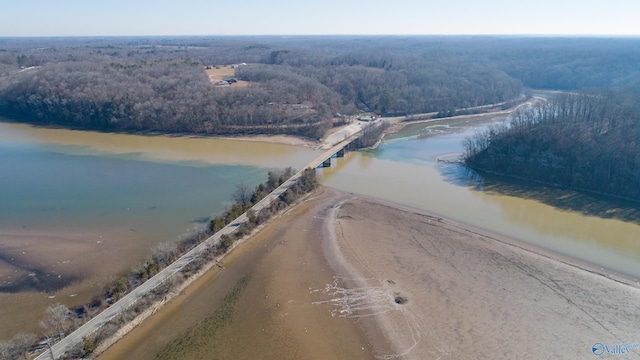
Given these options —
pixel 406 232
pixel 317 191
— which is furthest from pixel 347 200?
pixel 406 232

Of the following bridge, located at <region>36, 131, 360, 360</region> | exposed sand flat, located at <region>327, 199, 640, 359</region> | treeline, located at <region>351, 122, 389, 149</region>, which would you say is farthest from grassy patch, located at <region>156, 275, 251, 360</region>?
treeline, located at <region>351, 122, 389, 149</region>

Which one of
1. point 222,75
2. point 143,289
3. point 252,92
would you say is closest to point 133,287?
point 143,289

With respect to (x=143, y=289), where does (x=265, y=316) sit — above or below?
below

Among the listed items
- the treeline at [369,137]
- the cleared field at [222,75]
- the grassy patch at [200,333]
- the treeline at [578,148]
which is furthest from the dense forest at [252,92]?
the grassy patch at [200,333]

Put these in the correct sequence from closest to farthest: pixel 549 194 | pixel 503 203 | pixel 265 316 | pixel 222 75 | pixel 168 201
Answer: pixel 265 316, pixel 168 201, pixel 503 203, pixel 549 194, pixel 222 75

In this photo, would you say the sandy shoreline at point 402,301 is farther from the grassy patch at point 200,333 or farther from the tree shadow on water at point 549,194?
the tree shadow on water at point 549,194

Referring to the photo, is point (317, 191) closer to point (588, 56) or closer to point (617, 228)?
point (617, 228)

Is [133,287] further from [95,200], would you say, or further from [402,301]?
[95,200]

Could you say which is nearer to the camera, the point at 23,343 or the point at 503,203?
the point at 23,343
